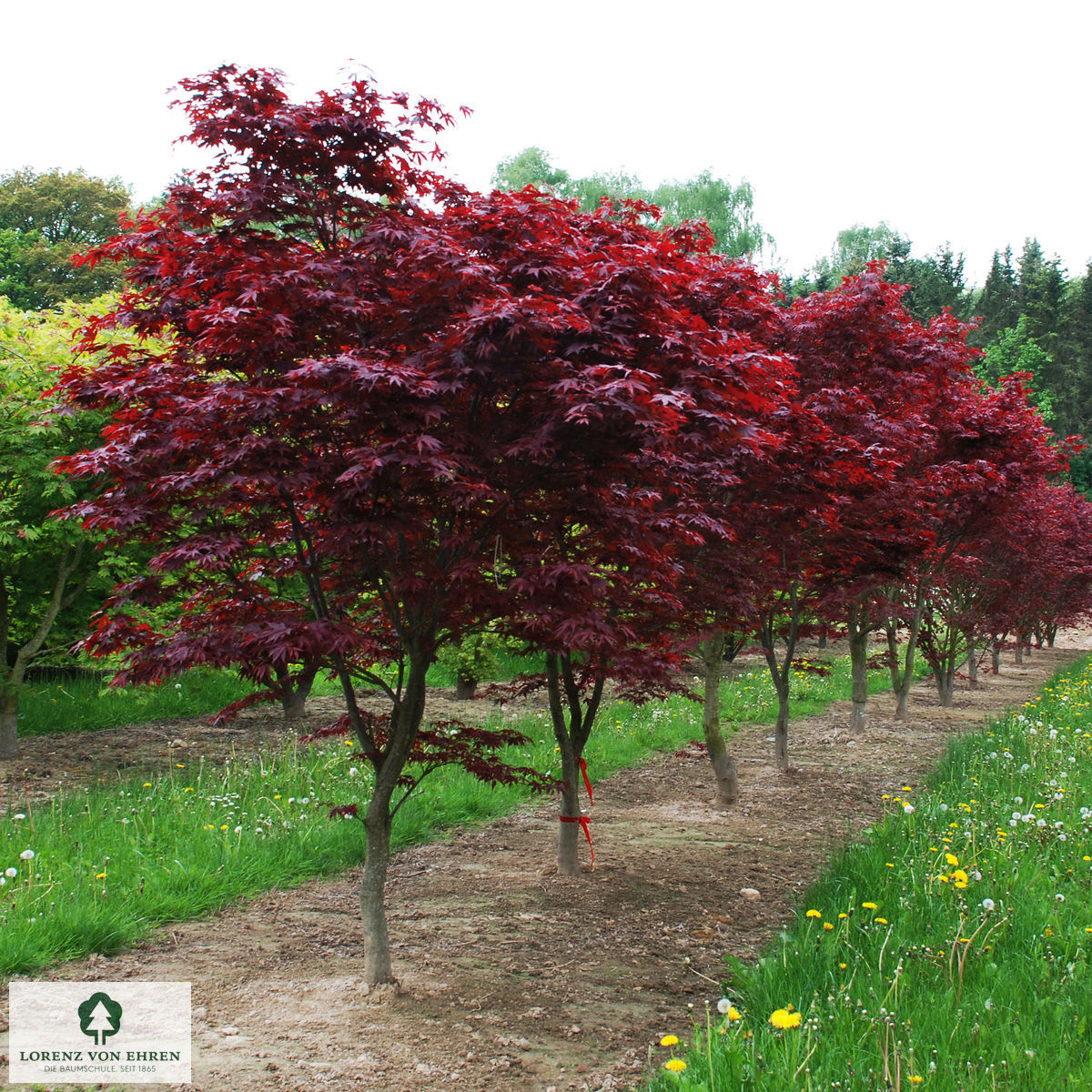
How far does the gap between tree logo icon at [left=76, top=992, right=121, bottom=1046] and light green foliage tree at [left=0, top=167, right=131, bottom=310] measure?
26.6 metres

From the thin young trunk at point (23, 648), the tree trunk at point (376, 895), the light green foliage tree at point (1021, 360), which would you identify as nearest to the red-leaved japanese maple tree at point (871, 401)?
the tree trunk at point (376, 895)

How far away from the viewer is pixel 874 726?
1255 cm

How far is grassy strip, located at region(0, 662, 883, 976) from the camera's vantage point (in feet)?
14.4

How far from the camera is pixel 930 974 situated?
11.0ft

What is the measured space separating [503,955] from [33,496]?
5903 millimetres

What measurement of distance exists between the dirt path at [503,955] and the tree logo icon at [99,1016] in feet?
1.08

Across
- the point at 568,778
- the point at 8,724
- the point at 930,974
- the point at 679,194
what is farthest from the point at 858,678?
the point at 679,194

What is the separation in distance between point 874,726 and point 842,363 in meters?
6.12

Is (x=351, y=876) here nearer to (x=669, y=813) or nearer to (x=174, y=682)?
(x=669, y=813)

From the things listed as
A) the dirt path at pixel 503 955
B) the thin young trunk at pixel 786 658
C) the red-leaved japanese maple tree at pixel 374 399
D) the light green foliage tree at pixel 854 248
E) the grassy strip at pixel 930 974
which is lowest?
the dirt path at pixel 503 955

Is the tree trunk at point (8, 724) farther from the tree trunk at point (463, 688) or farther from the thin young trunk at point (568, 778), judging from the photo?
the thin young trunk at point (568, 778)

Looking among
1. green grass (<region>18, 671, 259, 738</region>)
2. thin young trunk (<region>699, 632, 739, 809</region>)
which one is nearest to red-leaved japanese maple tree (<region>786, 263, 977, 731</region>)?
thin young trunk (<region>699, 632, 739, 809</region>)

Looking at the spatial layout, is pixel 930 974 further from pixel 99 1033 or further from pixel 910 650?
pixel 910 650

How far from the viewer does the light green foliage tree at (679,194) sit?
79.5 ft
